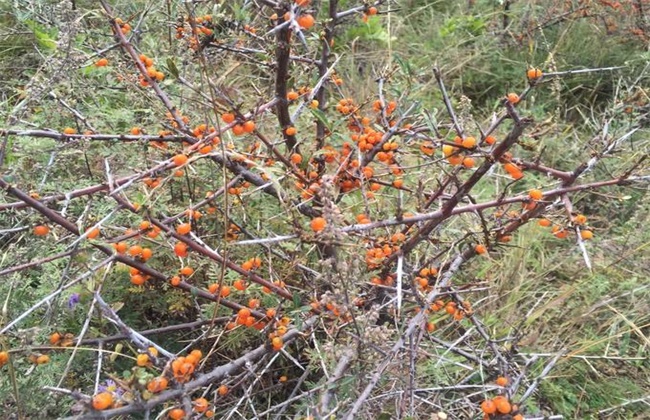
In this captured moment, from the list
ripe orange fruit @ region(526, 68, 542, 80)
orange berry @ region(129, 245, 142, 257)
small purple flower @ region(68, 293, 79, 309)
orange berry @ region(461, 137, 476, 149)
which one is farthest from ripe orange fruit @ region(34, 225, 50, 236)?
ripe orange fruit @ region(526, 68, 542, 80)

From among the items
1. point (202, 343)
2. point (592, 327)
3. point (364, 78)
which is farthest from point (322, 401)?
point (364, 78)

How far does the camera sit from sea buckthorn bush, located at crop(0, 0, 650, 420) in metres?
1.17

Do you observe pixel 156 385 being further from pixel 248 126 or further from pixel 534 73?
pixel 534 73

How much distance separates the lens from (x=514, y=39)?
3504 mm

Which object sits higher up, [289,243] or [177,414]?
[177,414]

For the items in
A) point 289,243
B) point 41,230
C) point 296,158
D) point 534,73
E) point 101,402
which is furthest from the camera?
point 289,243

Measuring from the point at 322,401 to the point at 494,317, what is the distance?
119 cm

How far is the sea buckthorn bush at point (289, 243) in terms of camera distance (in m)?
1.17

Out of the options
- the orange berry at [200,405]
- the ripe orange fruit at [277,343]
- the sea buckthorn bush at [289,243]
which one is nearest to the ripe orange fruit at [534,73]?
the sea buckthorn bush at [289,243]

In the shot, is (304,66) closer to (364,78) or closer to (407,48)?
(364,78)

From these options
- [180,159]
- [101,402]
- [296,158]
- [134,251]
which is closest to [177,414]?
[101,402]

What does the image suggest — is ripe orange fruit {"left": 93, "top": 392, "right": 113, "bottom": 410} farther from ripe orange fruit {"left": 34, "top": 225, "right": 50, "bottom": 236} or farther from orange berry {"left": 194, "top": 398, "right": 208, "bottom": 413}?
ripe orange fruit {"left": 34, "top": 225, "right": 50, "bottom": 236}

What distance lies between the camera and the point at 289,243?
1.75 metres

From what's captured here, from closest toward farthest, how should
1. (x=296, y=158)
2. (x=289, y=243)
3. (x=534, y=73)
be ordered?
(x=534, y=73), (x=296, y=158), (x=289, y=243)
